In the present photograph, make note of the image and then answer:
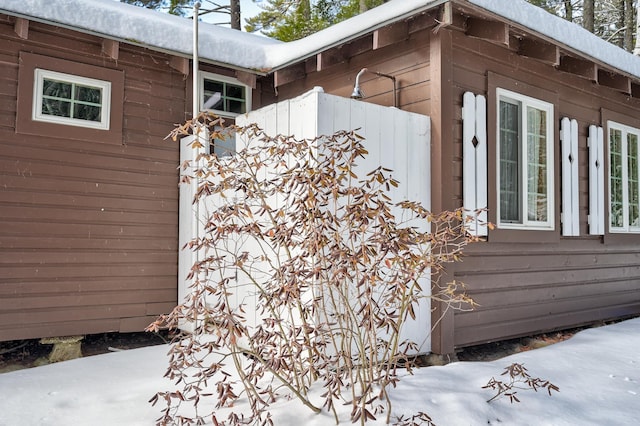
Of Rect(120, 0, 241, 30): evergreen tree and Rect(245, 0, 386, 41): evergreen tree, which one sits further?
Rect(120, 0, 241, 30): evergreen tree

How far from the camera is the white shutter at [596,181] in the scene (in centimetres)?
562

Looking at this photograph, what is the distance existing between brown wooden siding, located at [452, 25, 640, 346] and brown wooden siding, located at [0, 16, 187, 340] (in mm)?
2861

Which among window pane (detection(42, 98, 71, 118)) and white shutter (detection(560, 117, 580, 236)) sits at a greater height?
window pane (detection(42, 98, 71, 118))

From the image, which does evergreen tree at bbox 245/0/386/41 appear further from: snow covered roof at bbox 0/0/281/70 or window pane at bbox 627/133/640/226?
window pane at bbox 627/133/640/226

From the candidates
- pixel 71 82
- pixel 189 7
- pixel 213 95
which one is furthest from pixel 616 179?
pixel 189 7

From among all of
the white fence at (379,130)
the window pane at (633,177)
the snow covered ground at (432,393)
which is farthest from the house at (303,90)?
the window pane at (633,177)

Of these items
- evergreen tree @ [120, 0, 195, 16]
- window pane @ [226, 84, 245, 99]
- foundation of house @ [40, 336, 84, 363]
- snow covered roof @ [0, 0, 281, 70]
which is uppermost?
evergreen tree @ [120, 0, 195, 16]

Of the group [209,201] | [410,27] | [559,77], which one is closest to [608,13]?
[559,77]

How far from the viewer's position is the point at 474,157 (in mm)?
4312

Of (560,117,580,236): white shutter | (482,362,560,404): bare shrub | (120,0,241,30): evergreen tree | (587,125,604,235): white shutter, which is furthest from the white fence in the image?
(120,0,241,30): evergreen tree

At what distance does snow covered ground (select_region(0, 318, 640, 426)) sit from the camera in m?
2.80

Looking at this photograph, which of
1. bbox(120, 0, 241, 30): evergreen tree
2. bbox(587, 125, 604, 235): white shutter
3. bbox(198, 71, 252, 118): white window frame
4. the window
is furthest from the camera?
bbox(120, 0, 241, 30): evergreen tree

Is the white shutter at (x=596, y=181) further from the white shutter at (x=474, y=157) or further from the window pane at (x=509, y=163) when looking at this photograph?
the white shutter at (x=474, y=157)

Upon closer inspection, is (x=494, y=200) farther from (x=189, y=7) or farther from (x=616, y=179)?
(x=189, y=7)
